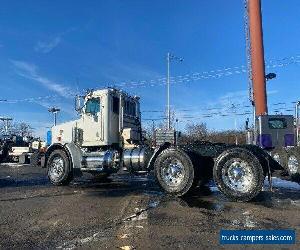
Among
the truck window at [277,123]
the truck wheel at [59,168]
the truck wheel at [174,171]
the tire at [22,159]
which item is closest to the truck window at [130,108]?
the truck wheel at [59,168]

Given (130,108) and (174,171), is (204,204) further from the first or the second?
(130,108)

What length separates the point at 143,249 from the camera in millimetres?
5711

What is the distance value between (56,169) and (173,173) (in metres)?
5.31

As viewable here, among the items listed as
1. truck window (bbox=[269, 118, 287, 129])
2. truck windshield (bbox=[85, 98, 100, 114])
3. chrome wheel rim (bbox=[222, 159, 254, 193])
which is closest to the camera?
chrome wheel rim (bbox=[222, 159, 254, 193])

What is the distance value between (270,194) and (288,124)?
10.5 m

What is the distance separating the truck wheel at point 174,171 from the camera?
10.9 m

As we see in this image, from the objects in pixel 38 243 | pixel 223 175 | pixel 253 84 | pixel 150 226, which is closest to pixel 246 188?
pixel 223 175

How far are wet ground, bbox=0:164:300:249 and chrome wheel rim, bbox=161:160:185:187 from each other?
18.9 inches

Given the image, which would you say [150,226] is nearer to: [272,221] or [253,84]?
[272,221]

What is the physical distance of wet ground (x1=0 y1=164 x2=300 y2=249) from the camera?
618 cm

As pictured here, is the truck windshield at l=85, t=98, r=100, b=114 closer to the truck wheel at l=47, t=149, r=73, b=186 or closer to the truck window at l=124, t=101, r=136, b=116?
the truck window at l=124, t=101, r=136, b=116

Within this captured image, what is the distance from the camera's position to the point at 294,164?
1463 centimetres

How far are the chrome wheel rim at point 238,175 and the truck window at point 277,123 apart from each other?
1091 centimetres

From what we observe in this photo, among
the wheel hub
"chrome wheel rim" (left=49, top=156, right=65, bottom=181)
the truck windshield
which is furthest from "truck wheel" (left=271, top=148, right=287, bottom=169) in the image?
"chrome wheel rim" (left=49, top=156, right=65, bottom=181)
